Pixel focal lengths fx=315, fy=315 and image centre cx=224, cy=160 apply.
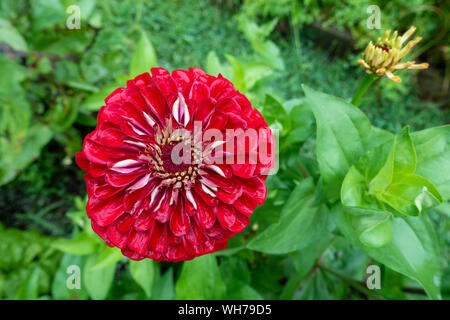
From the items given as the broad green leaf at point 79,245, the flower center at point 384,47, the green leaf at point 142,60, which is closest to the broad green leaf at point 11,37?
the green leaf at point 142,60

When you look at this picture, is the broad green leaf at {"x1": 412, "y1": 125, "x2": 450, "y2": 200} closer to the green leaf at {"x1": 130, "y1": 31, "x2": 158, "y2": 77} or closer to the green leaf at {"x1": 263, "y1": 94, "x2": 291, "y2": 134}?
the green leaf at {"x1": 263, "y1": 94, "x2": 291, "y2": 134}

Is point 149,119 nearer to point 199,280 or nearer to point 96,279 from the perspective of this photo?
point 199,280

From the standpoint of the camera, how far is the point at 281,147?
80 cm

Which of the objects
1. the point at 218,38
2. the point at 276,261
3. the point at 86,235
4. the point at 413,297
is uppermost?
the point at 218,38

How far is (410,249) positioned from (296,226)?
0.84 ft

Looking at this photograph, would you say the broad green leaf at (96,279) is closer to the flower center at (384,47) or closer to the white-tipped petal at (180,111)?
the white-tipped petal at (180,111)

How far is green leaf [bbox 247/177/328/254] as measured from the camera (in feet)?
2.45

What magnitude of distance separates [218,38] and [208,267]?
150 centimetres

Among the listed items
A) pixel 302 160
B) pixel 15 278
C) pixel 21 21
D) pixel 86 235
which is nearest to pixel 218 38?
pixel 21 21

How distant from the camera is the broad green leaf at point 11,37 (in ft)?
3.99

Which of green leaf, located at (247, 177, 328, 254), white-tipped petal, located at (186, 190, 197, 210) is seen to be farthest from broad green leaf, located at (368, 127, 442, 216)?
white-tipped petal, located at (186, 190, 197, 210)

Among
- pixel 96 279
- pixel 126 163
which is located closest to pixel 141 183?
pixel 126 163

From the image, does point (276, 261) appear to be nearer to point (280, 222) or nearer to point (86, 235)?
point (280, 222)

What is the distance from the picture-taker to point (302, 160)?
910 mm
